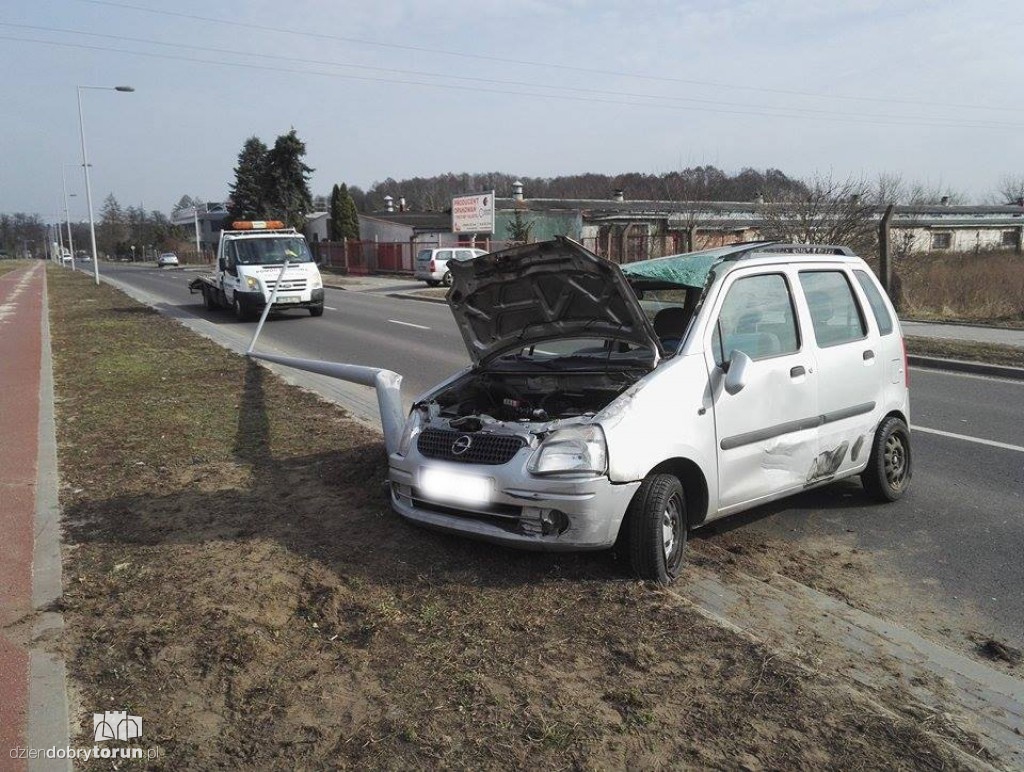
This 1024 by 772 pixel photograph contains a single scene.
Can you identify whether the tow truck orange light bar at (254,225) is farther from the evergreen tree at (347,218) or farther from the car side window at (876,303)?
the evergreen tree at (347,218)

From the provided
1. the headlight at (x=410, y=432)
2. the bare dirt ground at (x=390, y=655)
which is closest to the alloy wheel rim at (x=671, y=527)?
the bare dirt ground at (x=390, y=655)

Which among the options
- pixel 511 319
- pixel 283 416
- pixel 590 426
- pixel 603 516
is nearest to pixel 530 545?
pixel 603 516

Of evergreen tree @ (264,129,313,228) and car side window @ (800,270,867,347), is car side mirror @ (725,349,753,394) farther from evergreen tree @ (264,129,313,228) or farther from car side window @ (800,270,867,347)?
evergreen tree @ (264,129,313,228)

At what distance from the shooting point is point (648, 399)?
4125 mm

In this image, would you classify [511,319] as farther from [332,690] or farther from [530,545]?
[332,690]

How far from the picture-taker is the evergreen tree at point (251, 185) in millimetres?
66000

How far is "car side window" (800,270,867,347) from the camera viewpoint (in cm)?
526

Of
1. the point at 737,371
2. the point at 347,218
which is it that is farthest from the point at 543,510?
the point at 347,218

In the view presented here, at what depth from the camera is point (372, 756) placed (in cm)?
273

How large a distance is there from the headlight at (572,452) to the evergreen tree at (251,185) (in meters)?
64.5

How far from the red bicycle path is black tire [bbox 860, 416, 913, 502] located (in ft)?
16.8

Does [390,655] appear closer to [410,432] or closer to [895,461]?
[410,432]

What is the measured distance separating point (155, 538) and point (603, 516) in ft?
8.78

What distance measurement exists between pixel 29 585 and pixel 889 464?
5.43 metres
